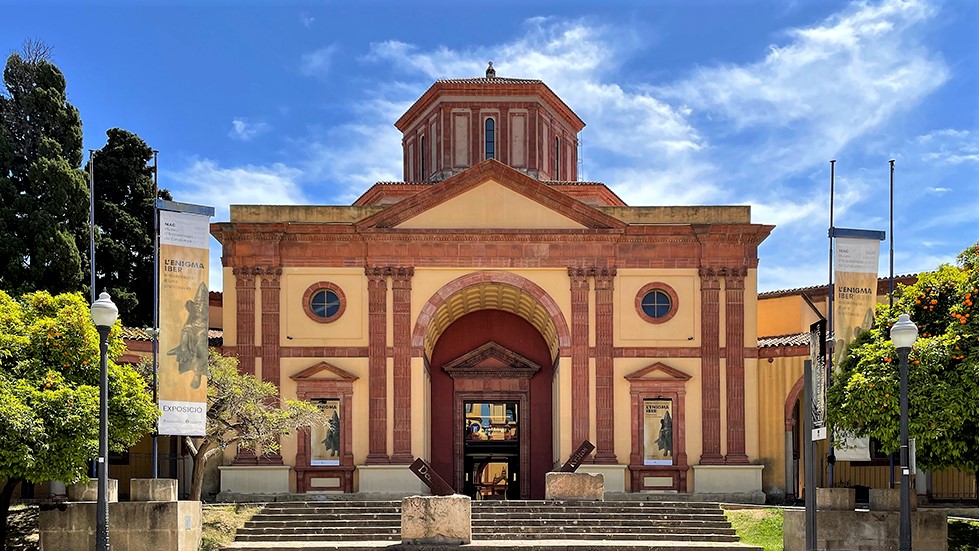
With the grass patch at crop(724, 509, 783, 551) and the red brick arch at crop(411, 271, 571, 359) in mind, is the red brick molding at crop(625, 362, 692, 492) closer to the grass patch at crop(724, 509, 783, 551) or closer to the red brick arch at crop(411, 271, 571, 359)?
the red brick arch at crop(411, 271, 571, 359)

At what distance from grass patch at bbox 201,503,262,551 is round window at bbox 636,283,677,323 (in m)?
14.6

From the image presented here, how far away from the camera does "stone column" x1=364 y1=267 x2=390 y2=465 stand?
37531 mm

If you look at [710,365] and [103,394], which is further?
[710,365]

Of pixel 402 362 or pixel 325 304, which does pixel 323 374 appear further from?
pixel 402 362

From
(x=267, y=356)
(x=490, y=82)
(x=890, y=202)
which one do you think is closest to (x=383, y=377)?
(x=267, y=356)

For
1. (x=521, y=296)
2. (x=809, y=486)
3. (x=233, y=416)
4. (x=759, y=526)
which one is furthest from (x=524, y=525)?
(x=809, y=486)

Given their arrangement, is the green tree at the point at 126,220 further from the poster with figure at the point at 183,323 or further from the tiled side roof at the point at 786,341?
the tiled side roof at the point at 786,341

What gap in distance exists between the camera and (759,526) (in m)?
31.3

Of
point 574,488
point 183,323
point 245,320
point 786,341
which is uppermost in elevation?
point 245,320

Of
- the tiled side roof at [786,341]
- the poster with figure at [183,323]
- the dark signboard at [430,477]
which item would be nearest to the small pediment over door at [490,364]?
the dark signboard at [430,477]

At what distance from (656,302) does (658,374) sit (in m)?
2.52

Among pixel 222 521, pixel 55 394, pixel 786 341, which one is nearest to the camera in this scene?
pixel 55 394

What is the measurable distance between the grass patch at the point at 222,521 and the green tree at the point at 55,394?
13.0ft

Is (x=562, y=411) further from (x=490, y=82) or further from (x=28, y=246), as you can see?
(x=28, y=246)
